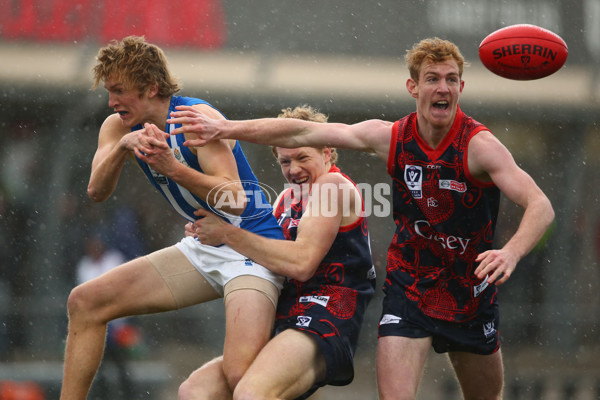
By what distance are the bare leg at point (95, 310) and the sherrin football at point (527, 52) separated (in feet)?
6.52

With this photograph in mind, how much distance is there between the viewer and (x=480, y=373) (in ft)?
14.7

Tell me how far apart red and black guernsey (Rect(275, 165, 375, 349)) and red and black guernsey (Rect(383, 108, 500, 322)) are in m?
0.20

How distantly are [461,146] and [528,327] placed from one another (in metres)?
6.78

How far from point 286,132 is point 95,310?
1214 mm

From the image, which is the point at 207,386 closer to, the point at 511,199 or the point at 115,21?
the point at 511,199

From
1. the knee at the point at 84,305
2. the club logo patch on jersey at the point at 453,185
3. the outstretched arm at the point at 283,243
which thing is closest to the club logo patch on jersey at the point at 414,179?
the club logo patch on jersey at the point at 453,185

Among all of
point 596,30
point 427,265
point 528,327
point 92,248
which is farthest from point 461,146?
point 596,30

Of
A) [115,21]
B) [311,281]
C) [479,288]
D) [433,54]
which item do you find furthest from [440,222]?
[115,21]

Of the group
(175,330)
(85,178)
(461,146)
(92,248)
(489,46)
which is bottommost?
(175,330)

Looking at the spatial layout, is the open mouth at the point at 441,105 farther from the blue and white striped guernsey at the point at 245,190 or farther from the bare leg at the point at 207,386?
the bare leg at the point at 207,386

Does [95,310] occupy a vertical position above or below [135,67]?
below

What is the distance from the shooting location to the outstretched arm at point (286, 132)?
392cm

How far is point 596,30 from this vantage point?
11.0 metres

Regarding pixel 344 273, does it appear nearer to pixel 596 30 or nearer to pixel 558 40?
pixel 558 40
